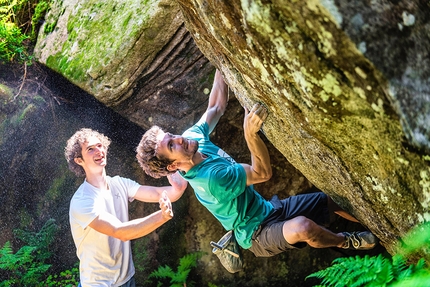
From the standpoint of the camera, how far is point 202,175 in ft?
14.9

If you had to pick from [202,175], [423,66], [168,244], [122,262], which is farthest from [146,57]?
[423,66]

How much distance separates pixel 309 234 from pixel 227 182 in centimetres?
94

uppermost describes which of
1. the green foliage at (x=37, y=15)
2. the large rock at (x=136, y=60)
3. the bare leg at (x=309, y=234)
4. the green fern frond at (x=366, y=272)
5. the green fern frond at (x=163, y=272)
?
the green fern frond at (x=366, y=272)

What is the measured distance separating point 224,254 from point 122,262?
1.20 meters

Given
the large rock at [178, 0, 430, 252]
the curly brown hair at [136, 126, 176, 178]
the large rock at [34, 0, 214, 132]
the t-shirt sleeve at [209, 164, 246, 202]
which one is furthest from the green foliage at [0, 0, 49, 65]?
the large rock at [178, 0, 430, 252]

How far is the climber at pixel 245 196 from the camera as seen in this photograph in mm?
4383

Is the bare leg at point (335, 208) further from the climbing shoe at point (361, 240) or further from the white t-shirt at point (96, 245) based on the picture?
the white t-shirt at point (96, 245)

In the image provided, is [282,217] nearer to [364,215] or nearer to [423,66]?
[364,215]

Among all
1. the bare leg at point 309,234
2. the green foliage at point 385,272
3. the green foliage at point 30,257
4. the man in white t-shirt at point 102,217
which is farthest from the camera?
the green foliage at point 30,257

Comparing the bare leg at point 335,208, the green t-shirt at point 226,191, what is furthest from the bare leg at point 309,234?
the green t-shirt at point 226,191

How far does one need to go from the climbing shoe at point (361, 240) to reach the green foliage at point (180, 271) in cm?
317

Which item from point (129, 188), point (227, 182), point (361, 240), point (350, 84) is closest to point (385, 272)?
point (350, 84)

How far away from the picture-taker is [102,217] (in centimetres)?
480

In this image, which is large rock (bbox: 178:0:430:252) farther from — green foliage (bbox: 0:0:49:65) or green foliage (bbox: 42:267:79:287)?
green foliage (bbox: 42:267:79:287)
